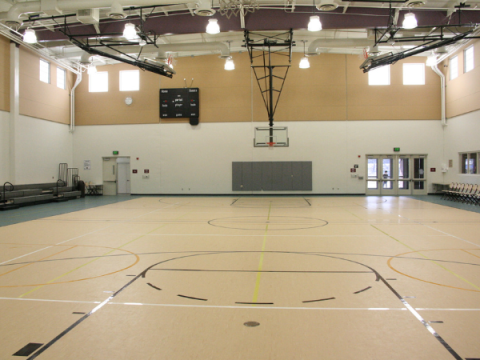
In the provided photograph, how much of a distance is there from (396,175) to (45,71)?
2091 cm

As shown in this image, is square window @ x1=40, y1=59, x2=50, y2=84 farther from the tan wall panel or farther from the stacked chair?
the stacked chair

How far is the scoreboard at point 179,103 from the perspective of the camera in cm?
2128

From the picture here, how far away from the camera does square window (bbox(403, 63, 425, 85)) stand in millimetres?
20672

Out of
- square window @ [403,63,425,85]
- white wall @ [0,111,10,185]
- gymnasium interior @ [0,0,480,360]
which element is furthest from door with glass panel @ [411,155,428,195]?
white wall @ [0,111,10,185]

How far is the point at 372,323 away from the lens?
3697 mm

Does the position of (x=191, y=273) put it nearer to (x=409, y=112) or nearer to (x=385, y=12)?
(x=385, y=12)

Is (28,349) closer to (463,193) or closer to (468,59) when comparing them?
(463,193)

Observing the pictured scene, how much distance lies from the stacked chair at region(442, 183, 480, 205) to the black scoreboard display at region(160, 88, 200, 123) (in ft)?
47.2

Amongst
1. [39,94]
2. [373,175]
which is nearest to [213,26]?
[39,94]

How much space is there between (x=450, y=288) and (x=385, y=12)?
40.0 ft

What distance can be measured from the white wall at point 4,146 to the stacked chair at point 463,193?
70.9ft

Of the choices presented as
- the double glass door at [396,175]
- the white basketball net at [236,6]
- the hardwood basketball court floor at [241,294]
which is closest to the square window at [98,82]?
the white basketball net at [236,6]

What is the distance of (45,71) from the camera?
19.6m

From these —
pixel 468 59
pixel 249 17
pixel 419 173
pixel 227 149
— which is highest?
pixel 249 17
